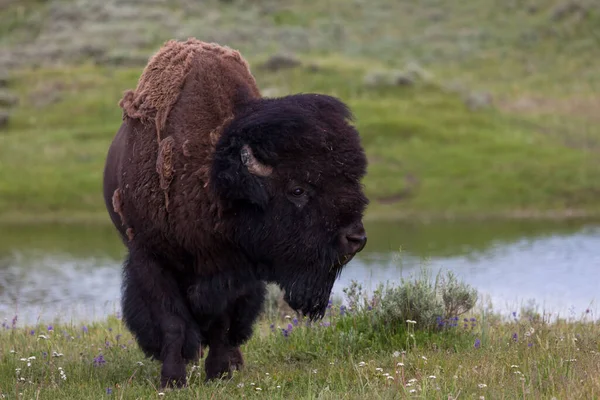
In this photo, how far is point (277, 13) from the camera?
221ft

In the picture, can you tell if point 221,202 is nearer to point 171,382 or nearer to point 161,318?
point 161,318

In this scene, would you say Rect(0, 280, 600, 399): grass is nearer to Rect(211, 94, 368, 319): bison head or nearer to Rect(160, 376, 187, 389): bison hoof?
Rect(160, 376, 187, 389): bison hoof

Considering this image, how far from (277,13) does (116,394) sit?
63017 millimetres

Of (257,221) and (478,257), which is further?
(478,257)

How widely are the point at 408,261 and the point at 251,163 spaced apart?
16235 mm

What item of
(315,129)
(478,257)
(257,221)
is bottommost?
(478,257)

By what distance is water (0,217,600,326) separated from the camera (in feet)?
56.1

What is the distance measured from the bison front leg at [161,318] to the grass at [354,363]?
171 millimetres

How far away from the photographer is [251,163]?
623 centimetres

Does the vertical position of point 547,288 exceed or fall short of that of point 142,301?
it falls short

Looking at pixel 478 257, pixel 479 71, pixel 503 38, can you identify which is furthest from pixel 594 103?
pixel 478 257

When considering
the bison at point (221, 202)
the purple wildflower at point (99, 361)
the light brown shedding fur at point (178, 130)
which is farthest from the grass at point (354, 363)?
the light brown shedding fur at point (178, 130)

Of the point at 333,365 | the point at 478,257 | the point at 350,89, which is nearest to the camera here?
the point at 333,365

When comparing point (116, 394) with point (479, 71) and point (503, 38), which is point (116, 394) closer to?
point (479, 71)
